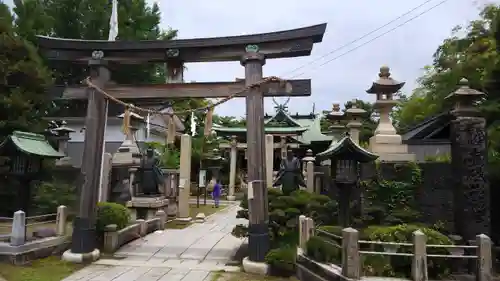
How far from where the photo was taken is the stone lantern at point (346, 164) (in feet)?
29.0

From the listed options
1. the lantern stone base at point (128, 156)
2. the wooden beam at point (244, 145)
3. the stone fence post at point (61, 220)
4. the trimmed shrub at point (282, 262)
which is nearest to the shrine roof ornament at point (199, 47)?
the stone fence post at point (61, 220)

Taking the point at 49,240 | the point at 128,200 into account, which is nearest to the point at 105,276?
the point at 49,240

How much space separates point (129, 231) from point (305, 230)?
5.68m

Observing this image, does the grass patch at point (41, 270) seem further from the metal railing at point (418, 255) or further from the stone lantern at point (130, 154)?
the stone lantern at point (130, 154)

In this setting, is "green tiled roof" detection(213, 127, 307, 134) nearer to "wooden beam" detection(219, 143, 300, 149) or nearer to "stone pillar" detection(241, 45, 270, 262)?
"wooden beam" detection(219, 143, 300, 149)

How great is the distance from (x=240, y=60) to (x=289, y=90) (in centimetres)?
153

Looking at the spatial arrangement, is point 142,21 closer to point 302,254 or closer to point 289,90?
point 289,90

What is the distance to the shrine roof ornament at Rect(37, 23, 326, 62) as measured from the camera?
920cm

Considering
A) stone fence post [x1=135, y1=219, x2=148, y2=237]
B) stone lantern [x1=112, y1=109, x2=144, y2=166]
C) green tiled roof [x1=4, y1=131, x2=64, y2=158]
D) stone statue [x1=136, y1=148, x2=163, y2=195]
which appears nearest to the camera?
green tiled roof [x1=4, y1=131, x2=64, y2=158]

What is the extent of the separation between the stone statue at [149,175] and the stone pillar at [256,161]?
5703 millimetres

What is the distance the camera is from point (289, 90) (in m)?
9.26

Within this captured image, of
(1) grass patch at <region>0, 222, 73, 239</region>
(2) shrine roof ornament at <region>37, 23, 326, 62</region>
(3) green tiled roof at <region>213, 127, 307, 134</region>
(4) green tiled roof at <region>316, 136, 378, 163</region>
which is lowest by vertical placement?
(1) grass patch at <region>0, 222, 73, 239</region>

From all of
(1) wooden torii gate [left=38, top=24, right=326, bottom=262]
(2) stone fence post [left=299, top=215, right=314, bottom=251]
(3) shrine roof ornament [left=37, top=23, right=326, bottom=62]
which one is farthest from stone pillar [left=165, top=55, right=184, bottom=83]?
(2) stone fence post [left=299, top=215, right=314, bottom=251]

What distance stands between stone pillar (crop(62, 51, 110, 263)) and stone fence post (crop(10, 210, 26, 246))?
1.06m
